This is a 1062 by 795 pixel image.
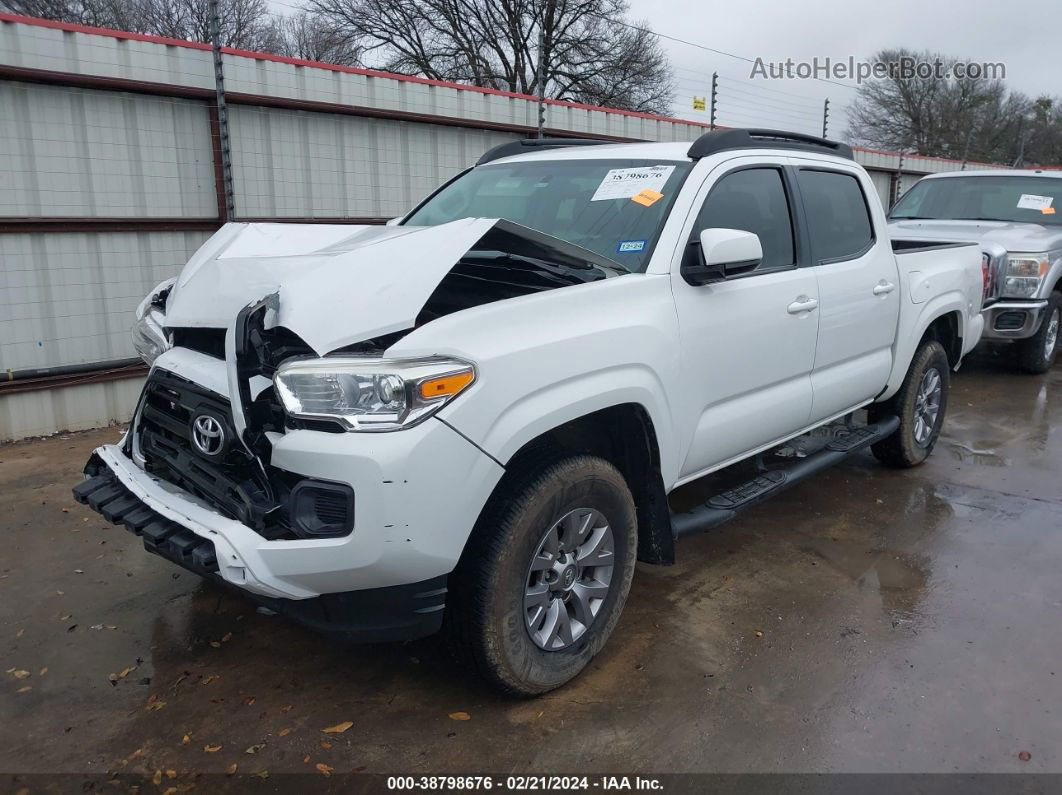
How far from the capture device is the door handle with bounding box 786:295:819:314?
3832 mm

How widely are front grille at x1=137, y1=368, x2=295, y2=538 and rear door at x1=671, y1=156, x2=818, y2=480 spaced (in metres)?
1.58

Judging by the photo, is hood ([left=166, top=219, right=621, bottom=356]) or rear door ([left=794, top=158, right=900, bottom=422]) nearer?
hood ([left=166, top=219, right=621, bottom=356])

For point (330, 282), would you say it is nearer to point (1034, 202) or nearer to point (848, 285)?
point (848, 285)

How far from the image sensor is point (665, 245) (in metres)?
3.31

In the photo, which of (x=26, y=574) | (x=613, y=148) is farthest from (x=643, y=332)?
(x=26, y=574)

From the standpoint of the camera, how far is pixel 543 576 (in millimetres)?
2855

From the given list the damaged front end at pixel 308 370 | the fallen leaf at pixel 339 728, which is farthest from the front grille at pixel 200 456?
the fallen leaf at pixel 339 728

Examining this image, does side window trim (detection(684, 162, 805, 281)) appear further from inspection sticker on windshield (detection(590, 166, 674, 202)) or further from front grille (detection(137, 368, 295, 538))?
front grille (detection(137, 368, 295, 538))

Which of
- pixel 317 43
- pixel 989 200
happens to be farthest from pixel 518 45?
pixel 989 200

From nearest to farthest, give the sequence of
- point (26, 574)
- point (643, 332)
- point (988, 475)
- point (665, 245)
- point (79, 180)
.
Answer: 1. point (643, 332)
2. point (665, 245)
3. point (26, 574)
4. point (988, 475)
5. point (79, 180)

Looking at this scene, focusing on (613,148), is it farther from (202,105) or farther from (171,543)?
(202,105)

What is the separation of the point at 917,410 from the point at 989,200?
4864 millimetres

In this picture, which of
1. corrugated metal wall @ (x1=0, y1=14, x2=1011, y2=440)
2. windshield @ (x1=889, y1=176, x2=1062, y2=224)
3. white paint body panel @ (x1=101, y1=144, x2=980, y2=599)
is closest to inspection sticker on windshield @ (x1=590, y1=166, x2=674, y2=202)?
white paint body panel @ (x1=101, y1=144, x2=980, y2=599)

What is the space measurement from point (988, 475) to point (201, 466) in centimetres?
494
